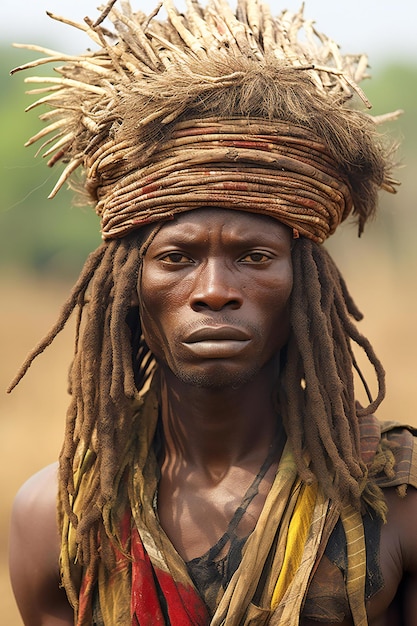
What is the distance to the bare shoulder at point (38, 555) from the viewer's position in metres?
3.16

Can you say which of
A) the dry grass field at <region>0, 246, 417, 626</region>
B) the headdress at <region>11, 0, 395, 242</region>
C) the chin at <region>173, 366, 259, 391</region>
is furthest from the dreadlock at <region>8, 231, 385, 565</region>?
the dry grass field at <region>0, 246, 417, 626</region>

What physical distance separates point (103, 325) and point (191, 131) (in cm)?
63


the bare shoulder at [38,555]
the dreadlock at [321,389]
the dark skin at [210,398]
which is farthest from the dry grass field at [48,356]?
the dreadlock at [321,389]

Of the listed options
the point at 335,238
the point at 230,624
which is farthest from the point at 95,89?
the point at 335,238

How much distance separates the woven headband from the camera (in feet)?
9.28

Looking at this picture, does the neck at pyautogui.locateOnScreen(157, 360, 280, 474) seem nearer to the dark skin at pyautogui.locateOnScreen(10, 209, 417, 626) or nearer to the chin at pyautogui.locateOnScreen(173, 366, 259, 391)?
the dark skin at pyautogui.locateOnScreen(10, 209, 417, 626)

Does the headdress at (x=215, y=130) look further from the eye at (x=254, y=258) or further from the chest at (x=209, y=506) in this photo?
the chest at (x=209, y=506)

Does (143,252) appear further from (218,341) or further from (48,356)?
(48,356)

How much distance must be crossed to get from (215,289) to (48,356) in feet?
34.2

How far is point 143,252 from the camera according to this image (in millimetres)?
2969

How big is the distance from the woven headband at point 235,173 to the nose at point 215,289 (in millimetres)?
164

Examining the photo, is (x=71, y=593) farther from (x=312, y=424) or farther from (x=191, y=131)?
(x=191, y=131)

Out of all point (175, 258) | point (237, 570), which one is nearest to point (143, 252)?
point (175, 258)

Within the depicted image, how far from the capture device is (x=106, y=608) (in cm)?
298
